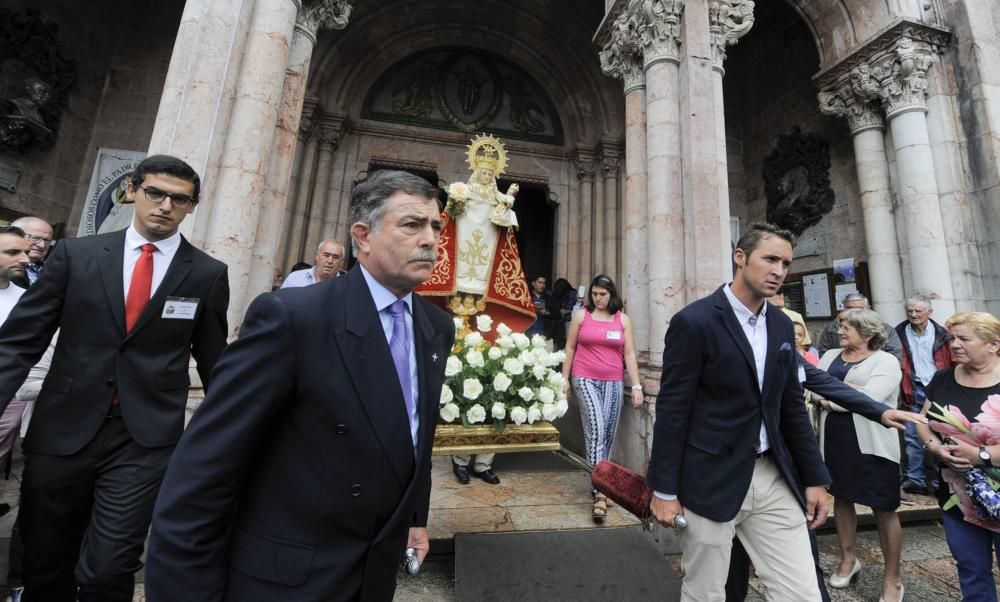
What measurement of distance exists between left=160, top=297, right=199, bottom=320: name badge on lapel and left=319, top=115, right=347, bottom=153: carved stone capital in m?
7.94

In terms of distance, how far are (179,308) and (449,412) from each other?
5.70ft

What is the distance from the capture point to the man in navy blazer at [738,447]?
1.86m

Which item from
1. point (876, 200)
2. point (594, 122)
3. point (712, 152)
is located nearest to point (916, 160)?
point (876, 200)

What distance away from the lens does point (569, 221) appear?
10.2 meters

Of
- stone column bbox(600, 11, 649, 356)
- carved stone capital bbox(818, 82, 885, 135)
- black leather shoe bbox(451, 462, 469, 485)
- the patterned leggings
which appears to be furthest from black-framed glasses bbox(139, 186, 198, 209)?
carved stone capital bbox(818, 82, 885, 135)

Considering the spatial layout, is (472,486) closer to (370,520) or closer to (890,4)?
(370,520)

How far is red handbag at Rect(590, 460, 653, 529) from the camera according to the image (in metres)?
2.01

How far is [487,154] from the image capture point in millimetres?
4168

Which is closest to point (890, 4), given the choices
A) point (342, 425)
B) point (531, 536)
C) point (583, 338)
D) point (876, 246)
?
point (876, 246)

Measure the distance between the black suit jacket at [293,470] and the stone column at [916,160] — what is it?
787 cm

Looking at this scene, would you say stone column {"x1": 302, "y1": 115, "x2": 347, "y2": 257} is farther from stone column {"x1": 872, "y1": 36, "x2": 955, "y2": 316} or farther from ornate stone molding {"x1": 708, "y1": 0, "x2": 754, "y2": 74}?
stone column {"x1": 872, "y1": 36, "x2": 955, "y2": 316}

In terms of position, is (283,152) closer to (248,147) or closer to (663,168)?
(248,147)

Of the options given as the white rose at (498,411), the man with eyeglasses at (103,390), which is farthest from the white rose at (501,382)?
the man with eyeglasses at (103,390)

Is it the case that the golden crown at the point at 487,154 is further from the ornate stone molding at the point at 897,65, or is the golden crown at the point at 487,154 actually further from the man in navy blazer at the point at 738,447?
the ornate stone molding at the point at 897,65
